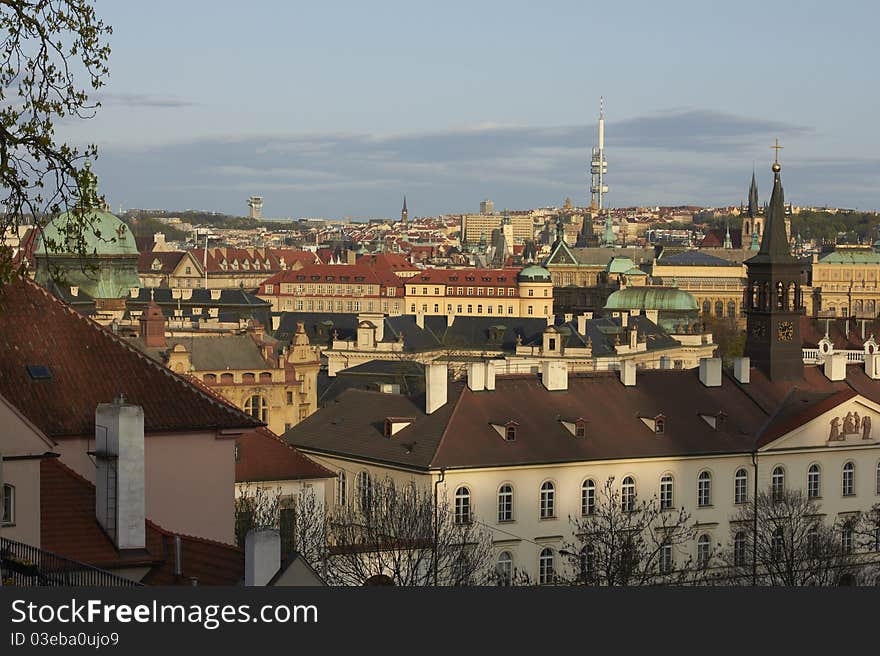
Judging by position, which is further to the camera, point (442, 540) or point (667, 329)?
point (667, 329)

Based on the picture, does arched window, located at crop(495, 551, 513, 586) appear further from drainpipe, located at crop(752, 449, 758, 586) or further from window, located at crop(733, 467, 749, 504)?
window, located at crop(733, 467, 749, 504)

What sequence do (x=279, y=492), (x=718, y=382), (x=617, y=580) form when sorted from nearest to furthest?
(x=617, y=580) → (x=279, y=492) → (x=718, y=382)

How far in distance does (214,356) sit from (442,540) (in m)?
49.0

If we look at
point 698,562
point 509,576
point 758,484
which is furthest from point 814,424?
point 509,576

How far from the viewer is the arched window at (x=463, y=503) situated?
185ft

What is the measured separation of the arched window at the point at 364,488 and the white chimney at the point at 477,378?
4417 mm

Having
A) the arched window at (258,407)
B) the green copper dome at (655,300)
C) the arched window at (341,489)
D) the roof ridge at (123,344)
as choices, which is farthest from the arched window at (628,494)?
the green copper dome at (655,300)

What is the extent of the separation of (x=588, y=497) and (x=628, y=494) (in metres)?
1.39

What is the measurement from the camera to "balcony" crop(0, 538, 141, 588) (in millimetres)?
22250

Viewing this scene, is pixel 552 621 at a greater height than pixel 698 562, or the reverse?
pixel 552 621

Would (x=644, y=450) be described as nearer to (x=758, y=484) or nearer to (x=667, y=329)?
(x=758, y=484)

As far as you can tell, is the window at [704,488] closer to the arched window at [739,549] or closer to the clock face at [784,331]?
the arched window at [739,549]

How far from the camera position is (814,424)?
2488 inches

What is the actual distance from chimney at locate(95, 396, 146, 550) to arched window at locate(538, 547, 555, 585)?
29.6 metres
